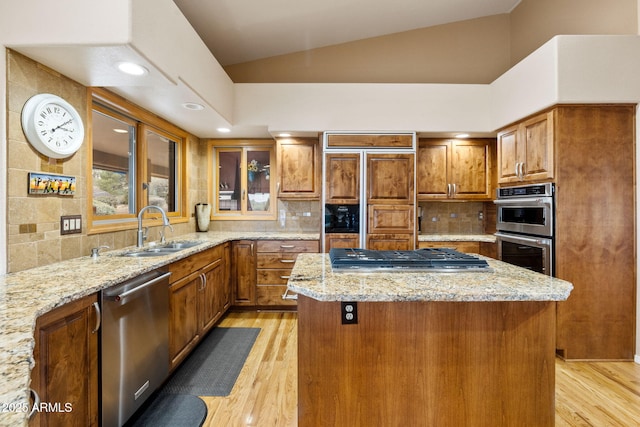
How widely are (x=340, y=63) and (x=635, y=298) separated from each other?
370 cm

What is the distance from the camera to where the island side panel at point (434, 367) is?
1.37 m

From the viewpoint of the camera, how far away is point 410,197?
342 centimetres

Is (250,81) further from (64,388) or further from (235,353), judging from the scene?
(64,388)

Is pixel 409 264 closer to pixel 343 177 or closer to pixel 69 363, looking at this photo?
pixel 69 363

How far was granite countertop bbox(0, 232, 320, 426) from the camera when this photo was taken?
2.05ft

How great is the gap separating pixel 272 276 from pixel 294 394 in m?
1.62

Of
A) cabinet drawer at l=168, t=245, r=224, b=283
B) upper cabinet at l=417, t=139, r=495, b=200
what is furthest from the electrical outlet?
upper cabinet at l=417, t=139, r=495, b=200

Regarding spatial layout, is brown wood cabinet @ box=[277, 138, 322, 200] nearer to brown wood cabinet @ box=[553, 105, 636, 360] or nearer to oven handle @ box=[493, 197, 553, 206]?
oven handle @ box=[493, 197, 553, 206]

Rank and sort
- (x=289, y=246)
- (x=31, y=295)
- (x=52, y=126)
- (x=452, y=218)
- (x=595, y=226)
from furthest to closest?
(x=452, y=218)
(x=289, y=246)
(x=595, y=226)
(x=52, y=126)
(x=31, y=295)

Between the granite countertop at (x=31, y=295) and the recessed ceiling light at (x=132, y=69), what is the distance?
1179mm

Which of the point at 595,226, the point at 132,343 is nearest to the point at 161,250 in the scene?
the point at 132,343

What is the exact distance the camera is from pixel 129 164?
2.83m

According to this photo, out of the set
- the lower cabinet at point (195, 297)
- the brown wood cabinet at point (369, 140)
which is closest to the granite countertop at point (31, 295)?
the lower cabinet at point (195, 297)

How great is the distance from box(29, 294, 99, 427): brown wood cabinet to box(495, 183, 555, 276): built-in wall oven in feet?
10.4
